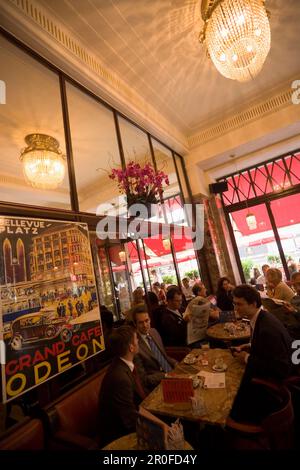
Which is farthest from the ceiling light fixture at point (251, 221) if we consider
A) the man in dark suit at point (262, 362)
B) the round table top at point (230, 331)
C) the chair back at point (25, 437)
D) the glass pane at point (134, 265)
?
the chair back at point (25, 437)

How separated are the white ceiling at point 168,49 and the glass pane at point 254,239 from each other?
279cm

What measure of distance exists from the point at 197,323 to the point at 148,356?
47.2 inches

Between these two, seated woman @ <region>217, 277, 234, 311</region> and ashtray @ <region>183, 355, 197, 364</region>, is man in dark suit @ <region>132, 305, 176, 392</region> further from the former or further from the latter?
seated woman @ <region>217, 277, 234, 311</region>

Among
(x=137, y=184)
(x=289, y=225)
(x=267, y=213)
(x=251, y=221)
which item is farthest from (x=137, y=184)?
(x=289, y=225)

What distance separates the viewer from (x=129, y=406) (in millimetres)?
1613

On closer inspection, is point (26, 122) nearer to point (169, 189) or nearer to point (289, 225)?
point (169, 189)

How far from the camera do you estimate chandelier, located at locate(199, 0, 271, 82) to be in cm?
212

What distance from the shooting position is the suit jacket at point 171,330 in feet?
10.6

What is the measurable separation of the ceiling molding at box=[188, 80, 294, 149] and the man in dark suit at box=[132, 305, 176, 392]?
441 centimetres

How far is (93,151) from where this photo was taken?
315 centimetres

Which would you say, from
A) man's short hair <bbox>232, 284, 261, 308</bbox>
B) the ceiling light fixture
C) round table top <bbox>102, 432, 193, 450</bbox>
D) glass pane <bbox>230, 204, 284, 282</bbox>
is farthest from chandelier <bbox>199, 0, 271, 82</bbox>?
glass pane <bbox>230, 204, 284, 282</bbox>

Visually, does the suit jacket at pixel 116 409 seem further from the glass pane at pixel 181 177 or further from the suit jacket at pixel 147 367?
the glass pane at pixel 181 177
